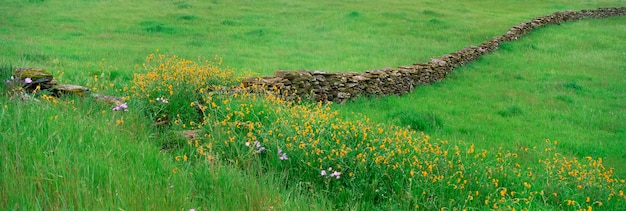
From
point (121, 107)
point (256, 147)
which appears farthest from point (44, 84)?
point (256, 147)

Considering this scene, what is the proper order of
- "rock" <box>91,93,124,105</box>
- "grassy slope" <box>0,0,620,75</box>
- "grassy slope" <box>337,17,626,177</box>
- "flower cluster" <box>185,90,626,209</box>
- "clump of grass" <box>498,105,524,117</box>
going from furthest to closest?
"grassy slope" <box>0,0,620,75</box>, "clump of grass" <box>498,105,524,117</box>, "grassy slope" <box>337,17,626,177</box>, "rock" <box>91,93,124,105</box>, "flower cluster" <box>185,90,626,209</box>

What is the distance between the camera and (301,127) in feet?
19.7

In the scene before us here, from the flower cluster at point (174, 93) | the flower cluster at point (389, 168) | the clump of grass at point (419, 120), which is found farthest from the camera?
the clump of grass at point (419, 120)

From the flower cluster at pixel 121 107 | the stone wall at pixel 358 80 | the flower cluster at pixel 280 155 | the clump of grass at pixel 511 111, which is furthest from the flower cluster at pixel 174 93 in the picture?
the clump of grass at pixel 511 111

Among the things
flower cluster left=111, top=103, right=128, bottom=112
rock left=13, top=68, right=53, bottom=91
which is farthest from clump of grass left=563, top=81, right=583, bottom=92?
rock left=13, top=68, right=53, bottom=91

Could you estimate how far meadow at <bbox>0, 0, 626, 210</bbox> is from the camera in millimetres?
3994

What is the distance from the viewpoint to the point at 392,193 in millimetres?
5203

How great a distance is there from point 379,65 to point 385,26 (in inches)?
378

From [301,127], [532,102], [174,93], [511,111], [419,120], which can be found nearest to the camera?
[301,127]

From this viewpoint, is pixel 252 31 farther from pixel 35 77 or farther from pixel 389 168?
pixel 389 168

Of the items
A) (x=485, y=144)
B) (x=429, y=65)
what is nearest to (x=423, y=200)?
(x=485, y=144)

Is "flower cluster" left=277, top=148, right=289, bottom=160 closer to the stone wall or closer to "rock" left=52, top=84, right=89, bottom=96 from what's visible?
the stone wall

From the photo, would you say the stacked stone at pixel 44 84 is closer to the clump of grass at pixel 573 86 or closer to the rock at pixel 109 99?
the rock at pixel 109 99

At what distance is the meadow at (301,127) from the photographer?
3.99 m
